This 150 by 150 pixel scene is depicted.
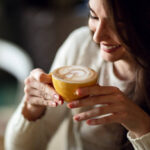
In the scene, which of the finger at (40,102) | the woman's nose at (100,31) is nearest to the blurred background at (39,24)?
the finger at (40,102)

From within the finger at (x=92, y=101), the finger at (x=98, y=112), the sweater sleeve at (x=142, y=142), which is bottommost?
the sweater sleeve at (x=142, y=142)

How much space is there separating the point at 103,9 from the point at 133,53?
0.18m

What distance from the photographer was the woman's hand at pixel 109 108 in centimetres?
77

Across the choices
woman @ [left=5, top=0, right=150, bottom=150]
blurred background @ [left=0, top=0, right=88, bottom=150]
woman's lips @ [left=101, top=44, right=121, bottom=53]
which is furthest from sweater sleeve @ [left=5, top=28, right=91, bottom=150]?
blurred background @ [left=0, top=0, right=88, bottom=150]

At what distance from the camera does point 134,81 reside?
3.56 ft

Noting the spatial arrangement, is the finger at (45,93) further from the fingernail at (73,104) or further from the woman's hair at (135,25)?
the woman's hair at (135,25)

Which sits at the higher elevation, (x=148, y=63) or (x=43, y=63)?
(x=148, y=63)

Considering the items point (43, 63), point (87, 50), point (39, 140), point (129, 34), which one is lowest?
point (43, 63)

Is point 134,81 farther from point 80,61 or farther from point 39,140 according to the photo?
point 39,140

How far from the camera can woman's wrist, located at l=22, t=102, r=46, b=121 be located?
3.45ft

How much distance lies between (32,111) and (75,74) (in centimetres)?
33

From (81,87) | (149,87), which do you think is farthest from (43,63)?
(81,87)

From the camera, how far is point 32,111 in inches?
42.1

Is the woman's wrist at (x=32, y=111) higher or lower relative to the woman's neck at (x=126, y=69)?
lower
